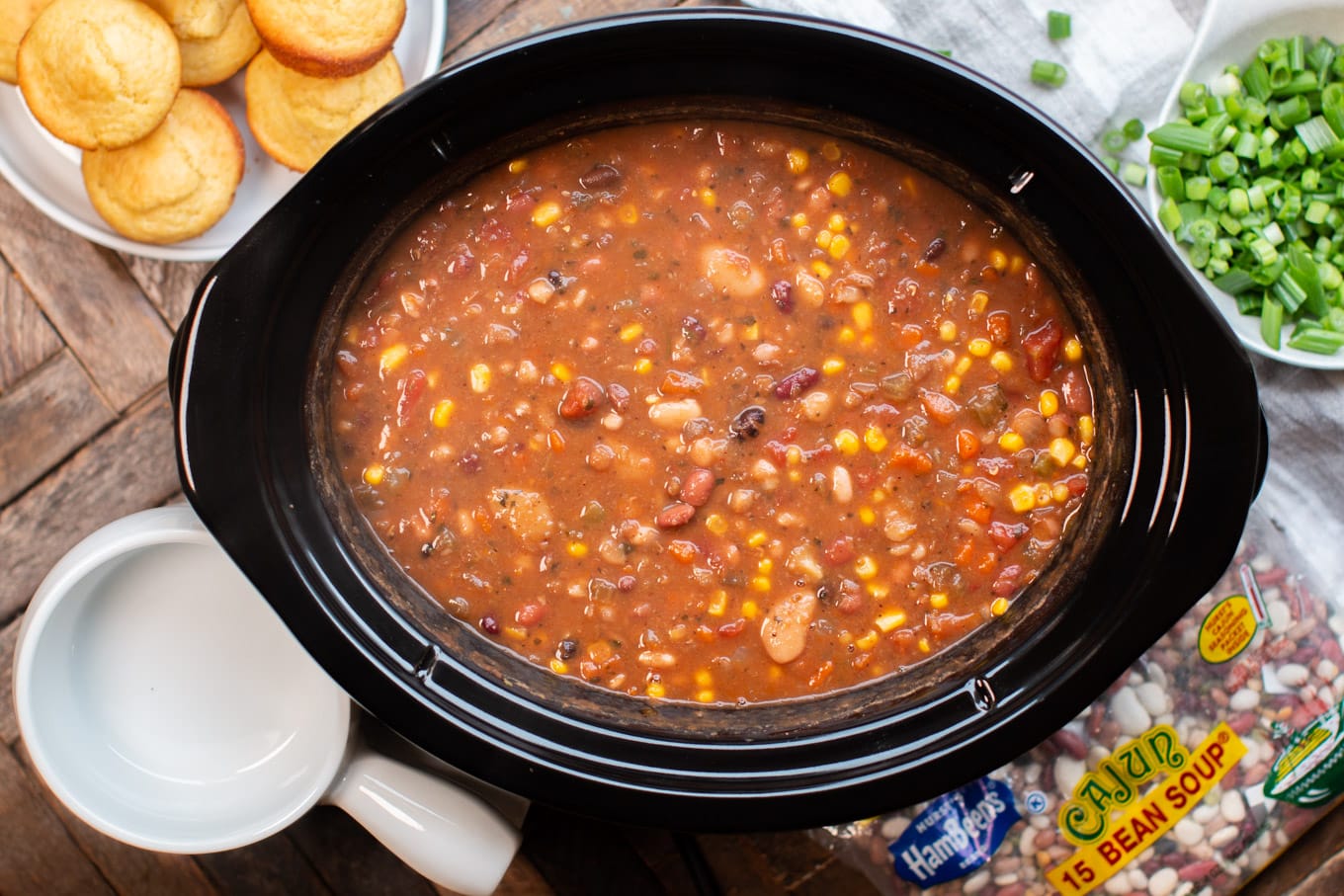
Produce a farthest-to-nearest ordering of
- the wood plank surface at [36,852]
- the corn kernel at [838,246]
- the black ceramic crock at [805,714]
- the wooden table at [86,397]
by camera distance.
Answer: the wood plank surface at [36,852]
the wooden table at [86,397]
the corn kernel at [838,246]
the black ceramic crock at [805,714]

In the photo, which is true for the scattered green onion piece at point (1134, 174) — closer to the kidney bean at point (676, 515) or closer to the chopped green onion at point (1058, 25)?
the chopped green onion at point (1058, 25)

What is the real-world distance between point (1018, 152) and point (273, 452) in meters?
1.37

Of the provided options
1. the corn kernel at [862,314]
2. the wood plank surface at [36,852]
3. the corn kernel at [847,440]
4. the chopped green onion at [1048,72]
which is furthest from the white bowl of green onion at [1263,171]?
the wood plank surface at [36,852]

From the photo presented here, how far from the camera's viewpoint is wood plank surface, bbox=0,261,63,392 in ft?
7.39

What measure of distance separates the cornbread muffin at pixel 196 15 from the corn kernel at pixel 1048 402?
174cm

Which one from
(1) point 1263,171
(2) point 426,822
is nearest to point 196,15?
(2) point 426,822

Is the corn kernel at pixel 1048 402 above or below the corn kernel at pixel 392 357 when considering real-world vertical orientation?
above

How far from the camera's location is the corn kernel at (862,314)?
6.20 ft

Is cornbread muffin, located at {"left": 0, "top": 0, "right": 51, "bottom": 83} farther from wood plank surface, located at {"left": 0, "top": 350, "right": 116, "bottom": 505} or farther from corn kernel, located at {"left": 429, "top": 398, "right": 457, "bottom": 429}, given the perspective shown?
corn kernel, located at {"left": 429, "top": 398, "right": 457, "bottom": 429}

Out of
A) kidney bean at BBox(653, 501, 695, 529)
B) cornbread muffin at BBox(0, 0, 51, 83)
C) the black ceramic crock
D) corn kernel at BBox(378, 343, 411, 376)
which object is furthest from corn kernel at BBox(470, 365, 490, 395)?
cornbread muffin at BBox(0, 0, 51, 83)

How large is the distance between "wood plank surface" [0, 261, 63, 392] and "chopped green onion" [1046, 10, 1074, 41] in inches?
85.9

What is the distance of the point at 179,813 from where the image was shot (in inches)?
81.6

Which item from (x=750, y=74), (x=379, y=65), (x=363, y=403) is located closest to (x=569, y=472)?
(x=363, y=403)

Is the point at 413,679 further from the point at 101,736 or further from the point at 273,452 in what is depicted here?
the point at 101,736
